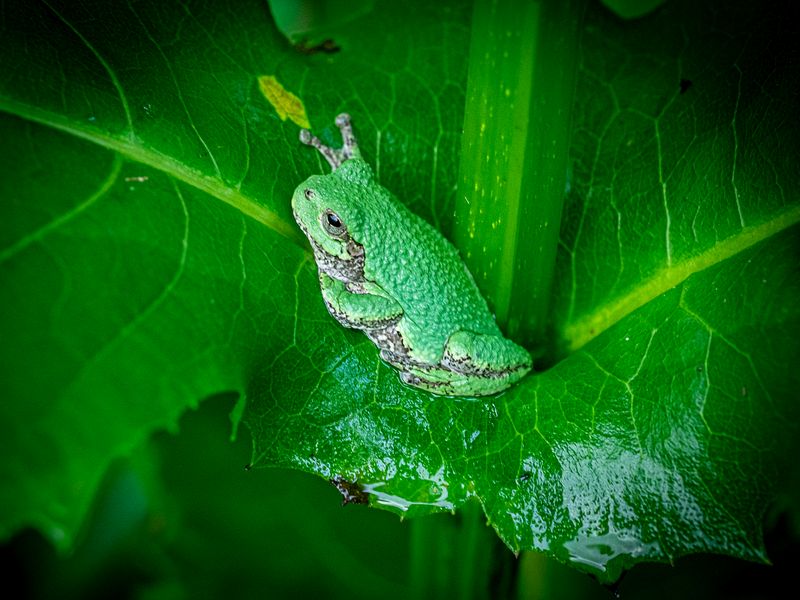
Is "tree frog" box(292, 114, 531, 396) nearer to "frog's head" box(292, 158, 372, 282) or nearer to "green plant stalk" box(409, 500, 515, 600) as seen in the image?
"frog's head" box(292, 158, 372, 282)

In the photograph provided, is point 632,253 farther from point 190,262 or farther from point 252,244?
point 190,262

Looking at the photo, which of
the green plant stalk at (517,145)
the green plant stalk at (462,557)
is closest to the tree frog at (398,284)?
the green plant stalk at (517,145)

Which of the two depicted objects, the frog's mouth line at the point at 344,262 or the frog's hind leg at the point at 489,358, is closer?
the frog's hind leg at the point at 489,358

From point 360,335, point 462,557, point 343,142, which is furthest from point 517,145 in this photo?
point 462,557

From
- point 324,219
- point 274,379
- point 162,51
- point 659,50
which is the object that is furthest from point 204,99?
point 659,50

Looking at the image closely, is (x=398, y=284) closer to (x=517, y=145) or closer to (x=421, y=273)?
(x=421, y=273)

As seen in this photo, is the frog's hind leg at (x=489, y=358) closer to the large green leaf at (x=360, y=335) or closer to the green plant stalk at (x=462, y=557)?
the large green leaf at (x=360, y=335)

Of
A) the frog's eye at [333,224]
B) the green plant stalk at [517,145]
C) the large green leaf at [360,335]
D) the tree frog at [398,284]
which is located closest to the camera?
the large green leaf at [360,335]
